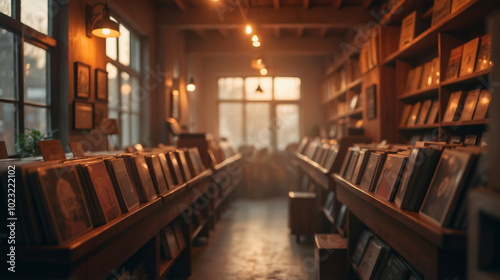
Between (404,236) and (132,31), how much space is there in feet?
15.4

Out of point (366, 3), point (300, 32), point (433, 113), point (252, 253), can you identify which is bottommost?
point (252, 253)

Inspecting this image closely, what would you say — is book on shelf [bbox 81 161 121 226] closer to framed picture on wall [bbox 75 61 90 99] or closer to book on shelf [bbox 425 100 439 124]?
framed picture on wall [bbox 75 61 90 99]

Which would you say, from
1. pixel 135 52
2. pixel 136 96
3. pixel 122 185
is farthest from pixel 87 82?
pixel 122 185

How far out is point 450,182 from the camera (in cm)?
139

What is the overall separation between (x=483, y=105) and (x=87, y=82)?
3.55 m

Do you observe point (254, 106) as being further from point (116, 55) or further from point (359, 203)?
point (359, 203)

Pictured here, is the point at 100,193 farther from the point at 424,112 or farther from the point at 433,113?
the point at 424,112

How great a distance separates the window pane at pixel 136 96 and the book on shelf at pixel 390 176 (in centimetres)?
396

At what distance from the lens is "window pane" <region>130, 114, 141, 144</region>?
16.9 feet

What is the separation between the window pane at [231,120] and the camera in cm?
911

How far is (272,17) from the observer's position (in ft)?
18.8

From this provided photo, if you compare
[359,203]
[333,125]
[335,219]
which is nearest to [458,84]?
[359,203]

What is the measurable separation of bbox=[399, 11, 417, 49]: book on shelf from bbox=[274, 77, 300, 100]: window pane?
5.11m

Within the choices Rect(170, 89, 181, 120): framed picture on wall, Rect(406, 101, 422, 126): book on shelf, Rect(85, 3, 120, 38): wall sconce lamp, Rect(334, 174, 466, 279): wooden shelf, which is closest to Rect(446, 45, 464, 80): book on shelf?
Rect(406, 101, 422, 126): book on shelf
